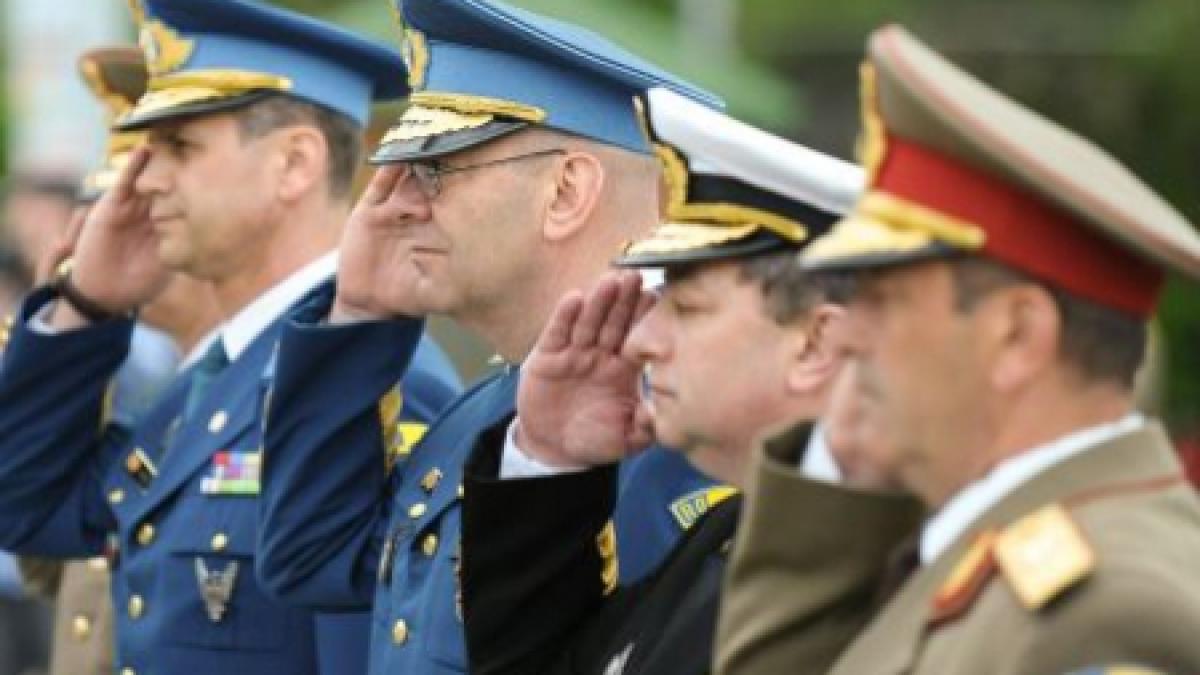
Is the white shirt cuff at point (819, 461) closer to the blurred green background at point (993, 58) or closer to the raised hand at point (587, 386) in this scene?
the raised hand at point (587, 386)

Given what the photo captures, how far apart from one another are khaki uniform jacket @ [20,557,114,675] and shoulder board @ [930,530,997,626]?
3975 millimetres

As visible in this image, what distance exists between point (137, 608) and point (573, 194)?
153 cm

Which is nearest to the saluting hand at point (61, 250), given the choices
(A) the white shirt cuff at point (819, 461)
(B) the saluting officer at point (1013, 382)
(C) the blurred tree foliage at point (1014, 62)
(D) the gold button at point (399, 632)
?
(D) the gold button at point (399, 632)

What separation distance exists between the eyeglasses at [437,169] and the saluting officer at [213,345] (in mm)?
803

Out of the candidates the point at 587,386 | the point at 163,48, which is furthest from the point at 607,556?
the point at 163,48

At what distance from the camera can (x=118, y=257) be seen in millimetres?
7527

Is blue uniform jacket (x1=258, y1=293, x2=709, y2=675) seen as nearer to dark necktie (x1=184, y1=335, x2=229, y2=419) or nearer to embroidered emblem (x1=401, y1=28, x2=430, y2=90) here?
embroidered emblem (x1=401, y1=28, x2=430, y2=90)

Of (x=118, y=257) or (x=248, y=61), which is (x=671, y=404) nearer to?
(x=248, y=61)

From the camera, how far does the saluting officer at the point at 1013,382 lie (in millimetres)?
3838

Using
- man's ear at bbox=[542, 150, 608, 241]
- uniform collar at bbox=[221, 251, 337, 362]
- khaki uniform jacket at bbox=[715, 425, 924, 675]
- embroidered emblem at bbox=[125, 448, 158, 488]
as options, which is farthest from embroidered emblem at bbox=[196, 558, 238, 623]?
khaki uniform jacket at bbox=[715, 425, 924, 675]

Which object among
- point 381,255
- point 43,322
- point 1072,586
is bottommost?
point 43,322

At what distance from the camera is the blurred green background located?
58.7 feet

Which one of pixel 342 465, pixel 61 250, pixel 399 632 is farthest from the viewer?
pixel 61 250

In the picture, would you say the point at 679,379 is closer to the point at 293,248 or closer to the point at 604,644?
the point at 604,644
